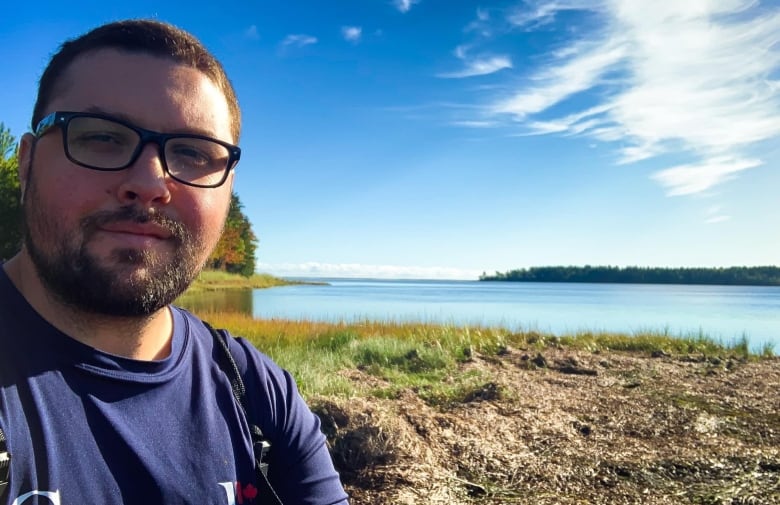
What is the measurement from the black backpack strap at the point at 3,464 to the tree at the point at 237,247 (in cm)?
5492

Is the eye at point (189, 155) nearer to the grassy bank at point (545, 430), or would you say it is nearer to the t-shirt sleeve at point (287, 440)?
the t-shirt sleeve at point (287, 440)

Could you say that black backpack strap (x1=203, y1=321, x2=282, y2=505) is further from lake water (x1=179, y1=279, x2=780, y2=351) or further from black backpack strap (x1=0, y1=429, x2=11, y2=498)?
lake water (x1=179, y1=279, x2=780, y2=351)

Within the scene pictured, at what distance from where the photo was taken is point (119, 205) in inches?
48.5

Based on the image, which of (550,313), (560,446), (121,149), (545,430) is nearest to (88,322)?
(121,149)

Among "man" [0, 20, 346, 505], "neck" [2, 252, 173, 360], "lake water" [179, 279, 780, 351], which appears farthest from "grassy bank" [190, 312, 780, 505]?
"lake water" [179, 279, 780, 351]

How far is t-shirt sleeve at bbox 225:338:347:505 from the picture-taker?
1520 millimetres

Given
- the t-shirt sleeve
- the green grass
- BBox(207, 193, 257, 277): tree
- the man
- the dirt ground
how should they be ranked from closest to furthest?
the man
the t-shirt sleeve
the dirt ground
the green grass
BBox(207, 193, 257, 277): tree

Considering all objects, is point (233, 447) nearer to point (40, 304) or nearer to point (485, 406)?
point (40, 304)

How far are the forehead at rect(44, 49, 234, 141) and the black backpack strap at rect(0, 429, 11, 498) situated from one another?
772 millimetres

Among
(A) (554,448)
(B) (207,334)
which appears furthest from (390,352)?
(B) (207,334)

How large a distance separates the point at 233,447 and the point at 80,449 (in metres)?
0.39

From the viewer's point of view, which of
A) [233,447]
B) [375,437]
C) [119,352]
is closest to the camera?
[119,352]

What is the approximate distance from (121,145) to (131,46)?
0.27 meters

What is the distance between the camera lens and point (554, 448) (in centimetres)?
378
